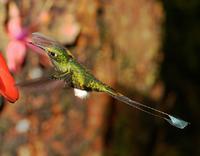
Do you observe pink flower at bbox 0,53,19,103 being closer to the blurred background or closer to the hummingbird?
the hummingbird

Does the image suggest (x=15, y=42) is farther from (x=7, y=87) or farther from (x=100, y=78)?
(x=7, y=87)

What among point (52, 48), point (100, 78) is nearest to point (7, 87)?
point (52, 48)

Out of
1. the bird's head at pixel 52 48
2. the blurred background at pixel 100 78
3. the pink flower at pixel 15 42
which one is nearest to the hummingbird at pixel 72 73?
the bird's head at pixel 52 48

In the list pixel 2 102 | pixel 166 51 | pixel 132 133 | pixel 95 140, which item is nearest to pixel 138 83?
pixel 132 133

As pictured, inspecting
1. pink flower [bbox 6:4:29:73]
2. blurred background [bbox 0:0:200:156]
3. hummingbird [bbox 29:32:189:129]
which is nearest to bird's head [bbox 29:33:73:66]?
hummingbird [bbox 29:32:189:129]

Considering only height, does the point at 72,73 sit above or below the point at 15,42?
above

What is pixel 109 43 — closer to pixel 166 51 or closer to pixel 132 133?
pixel 132 133
